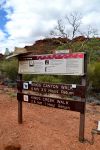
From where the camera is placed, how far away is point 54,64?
247 inches

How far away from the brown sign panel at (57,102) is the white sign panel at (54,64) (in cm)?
56

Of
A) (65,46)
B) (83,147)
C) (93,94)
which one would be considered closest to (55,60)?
(83,147)

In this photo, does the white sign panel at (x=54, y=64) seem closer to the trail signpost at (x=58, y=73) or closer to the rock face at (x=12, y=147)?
the trail signpost at (x=58, y=73)

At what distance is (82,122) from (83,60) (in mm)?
1195

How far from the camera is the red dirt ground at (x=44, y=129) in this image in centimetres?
562

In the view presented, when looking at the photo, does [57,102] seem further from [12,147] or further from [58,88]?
[12,147]

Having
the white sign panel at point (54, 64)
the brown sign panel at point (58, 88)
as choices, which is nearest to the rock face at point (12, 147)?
the brown sign panel at point (58, 88)

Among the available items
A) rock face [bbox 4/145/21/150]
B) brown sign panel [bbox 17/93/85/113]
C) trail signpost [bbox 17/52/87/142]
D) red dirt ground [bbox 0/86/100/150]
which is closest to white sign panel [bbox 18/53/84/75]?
trail signpost [bbox 17/52/87/142]

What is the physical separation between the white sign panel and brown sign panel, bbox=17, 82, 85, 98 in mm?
267

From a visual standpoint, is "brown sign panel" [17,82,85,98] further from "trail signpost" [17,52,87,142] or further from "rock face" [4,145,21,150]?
"rock face" [4,145,21,150]

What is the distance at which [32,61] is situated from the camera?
22.3ft

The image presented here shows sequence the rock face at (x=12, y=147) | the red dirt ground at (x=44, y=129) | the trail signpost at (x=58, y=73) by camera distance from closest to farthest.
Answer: the rock face at (x=12, y=147)
the red dirt ground at (x=44, y=129)
the trail signpost at (x=58, y=73)

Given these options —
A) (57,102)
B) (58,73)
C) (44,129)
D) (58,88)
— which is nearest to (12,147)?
(44,129)

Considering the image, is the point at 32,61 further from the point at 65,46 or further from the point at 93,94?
the point at 65,46
